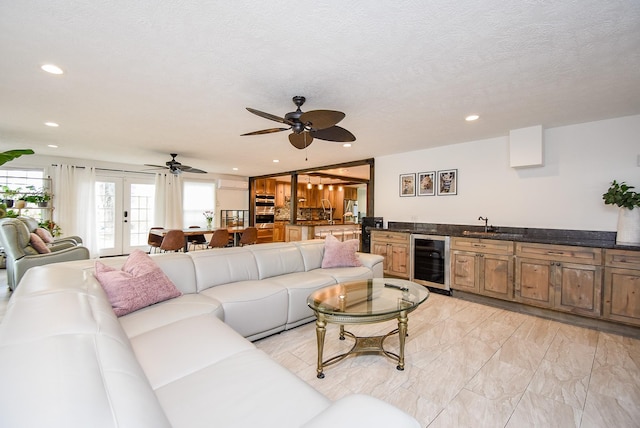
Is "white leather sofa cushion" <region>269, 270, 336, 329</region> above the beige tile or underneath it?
above

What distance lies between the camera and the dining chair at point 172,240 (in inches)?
211

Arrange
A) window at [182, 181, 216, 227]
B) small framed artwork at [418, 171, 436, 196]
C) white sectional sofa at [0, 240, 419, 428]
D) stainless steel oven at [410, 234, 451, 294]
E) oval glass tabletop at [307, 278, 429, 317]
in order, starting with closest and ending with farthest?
white sectional sofa at [0, 240, 419, 428] → oval glass tabletop at [307, 278, 429, 317] → stainless steel oven at [410, 234, 451, 294] → small framed artwork at [418, 171, 436, 196] → window at [182, 181, 216, 227]

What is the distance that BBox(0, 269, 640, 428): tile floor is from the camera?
5.81ft

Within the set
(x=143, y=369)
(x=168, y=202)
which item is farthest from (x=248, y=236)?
(x=143, y=369)

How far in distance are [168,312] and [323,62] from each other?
2.18 meters

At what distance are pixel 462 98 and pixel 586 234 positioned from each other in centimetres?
244

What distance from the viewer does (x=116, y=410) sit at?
2.36ft

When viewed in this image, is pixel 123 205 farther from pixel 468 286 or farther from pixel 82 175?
pixel 468 286

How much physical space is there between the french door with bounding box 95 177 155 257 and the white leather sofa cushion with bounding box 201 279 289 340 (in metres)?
5.99

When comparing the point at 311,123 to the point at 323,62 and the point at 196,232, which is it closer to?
the point at 323,62

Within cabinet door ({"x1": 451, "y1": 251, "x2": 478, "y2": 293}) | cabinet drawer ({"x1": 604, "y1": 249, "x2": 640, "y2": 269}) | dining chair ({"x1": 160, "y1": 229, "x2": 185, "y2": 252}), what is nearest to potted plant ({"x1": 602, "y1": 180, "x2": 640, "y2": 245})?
cabinet drawer ({"x1": 604, "y1": 249, "x2": 640, "y2": 269})

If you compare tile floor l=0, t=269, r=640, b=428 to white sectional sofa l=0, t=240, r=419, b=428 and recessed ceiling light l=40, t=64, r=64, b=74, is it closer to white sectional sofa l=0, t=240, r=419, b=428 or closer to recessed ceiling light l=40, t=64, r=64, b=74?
white sectional sofa l=0, t=240, r=419, b=428

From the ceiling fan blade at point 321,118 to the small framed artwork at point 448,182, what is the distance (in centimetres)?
300

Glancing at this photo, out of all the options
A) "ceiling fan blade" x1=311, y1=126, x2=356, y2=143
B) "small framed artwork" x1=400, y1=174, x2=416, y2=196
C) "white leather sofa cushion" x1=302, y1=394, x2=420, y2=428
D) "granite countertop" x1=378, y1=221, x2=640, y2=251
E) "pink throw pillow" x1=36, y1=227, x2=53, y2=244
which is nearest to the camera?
"white leather sofa cushion" x1=302, y1=394, x2=420, y2=428
